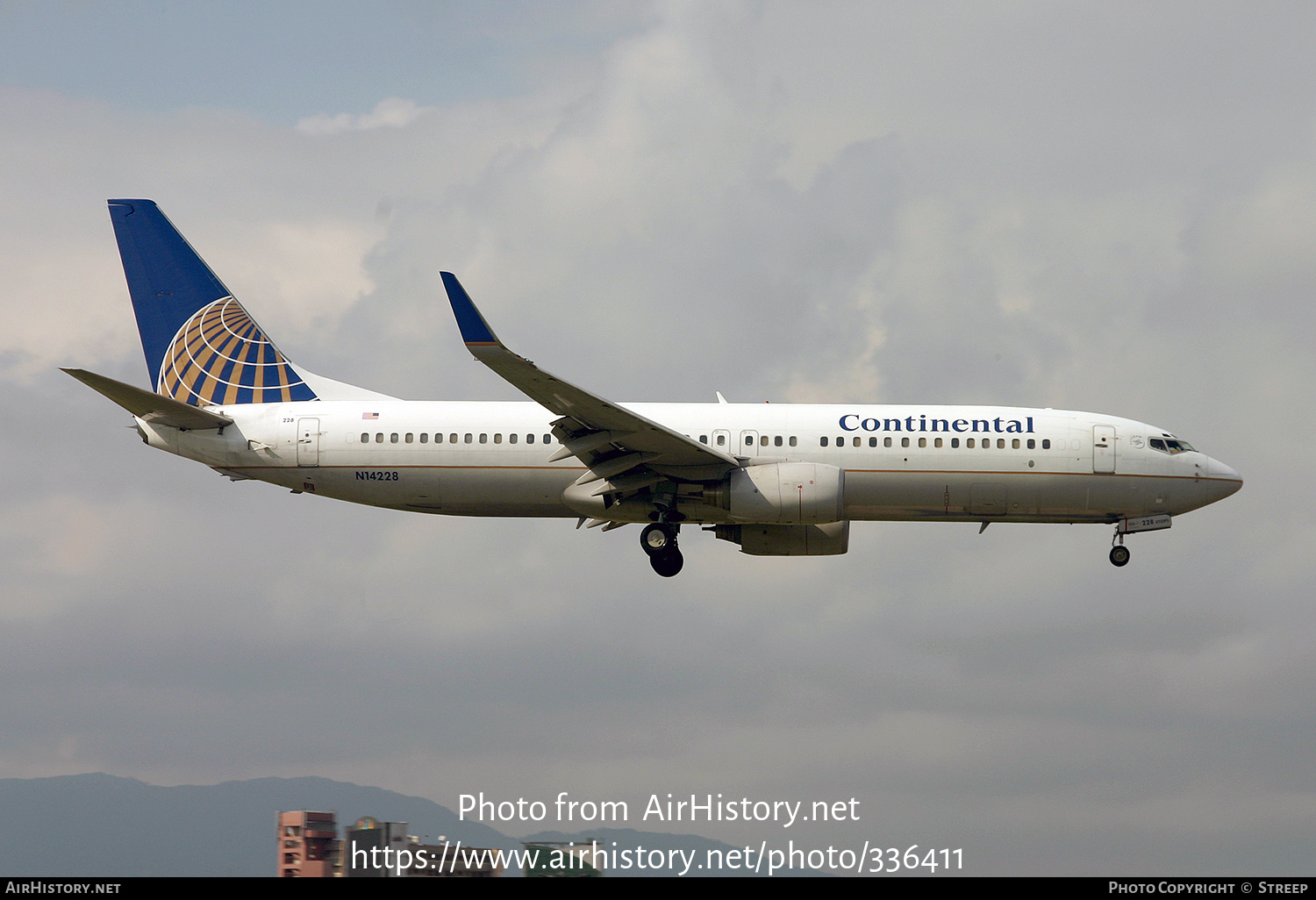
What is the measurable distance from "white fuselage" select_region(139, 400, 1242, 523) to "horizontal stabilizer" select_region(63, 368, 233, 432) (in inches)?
11.3

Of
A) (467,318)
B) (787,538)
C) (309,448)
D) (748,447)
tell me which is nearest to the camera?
(467,318)

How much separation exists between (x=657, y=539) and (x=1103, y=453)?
11330 millimetres

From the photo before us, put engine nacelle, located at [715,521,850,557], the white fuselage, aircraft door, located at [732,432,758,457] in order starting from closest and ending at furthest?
the white fuselage
aircraft door, located at [732,432,758,457]
engine nacelle, located at [715,521,850,557]

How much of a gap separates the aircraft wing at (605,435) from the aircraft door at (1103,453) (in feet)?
29.9

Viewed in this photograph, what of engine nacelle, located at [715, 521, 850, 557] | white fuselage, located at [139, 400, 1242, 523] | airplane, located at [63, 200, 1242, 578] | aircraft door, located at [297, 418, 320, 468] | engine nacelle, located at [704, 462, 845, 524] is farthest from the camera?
engine nacelle, located at [715, 521, 850, 557]

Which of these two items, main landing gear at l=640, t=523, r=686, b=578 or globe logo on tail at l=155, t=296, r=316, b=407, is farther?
globe logo on tail at l=155, t=296, r=316, b=407

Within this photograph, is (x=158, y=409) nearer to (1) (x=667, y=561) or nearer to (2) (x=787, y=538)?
(1) (x=667, y=561)

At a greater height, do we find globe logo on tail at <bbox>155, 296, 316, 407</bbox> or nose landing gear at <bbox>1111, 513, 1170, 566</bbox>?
globe logo on tail at <bbox>155, 296, 316, 407</bbox>

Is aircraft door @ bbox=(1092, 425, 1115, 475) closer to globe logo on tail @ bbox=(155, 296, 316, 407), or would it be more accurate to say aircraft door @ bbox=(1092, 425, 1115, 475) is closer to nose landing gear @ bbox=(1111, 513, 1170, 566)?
nose landing gear @ bbox=(1111, 513, 1170, 566)

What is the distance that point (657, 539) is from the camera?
34281mm

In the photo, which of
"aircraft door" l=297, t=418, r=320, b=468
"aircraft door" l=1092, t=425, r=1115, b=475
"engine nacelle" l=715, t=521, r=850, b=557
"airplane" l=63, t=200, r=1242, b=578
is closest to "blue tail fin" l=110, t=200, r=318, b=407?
"airplane" l=63, t=200, r=1242, b=578

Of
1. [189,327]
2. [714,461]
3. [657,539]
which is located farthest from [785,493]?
[189,327]

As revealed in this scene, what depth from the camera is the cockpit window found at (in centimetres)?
3516
